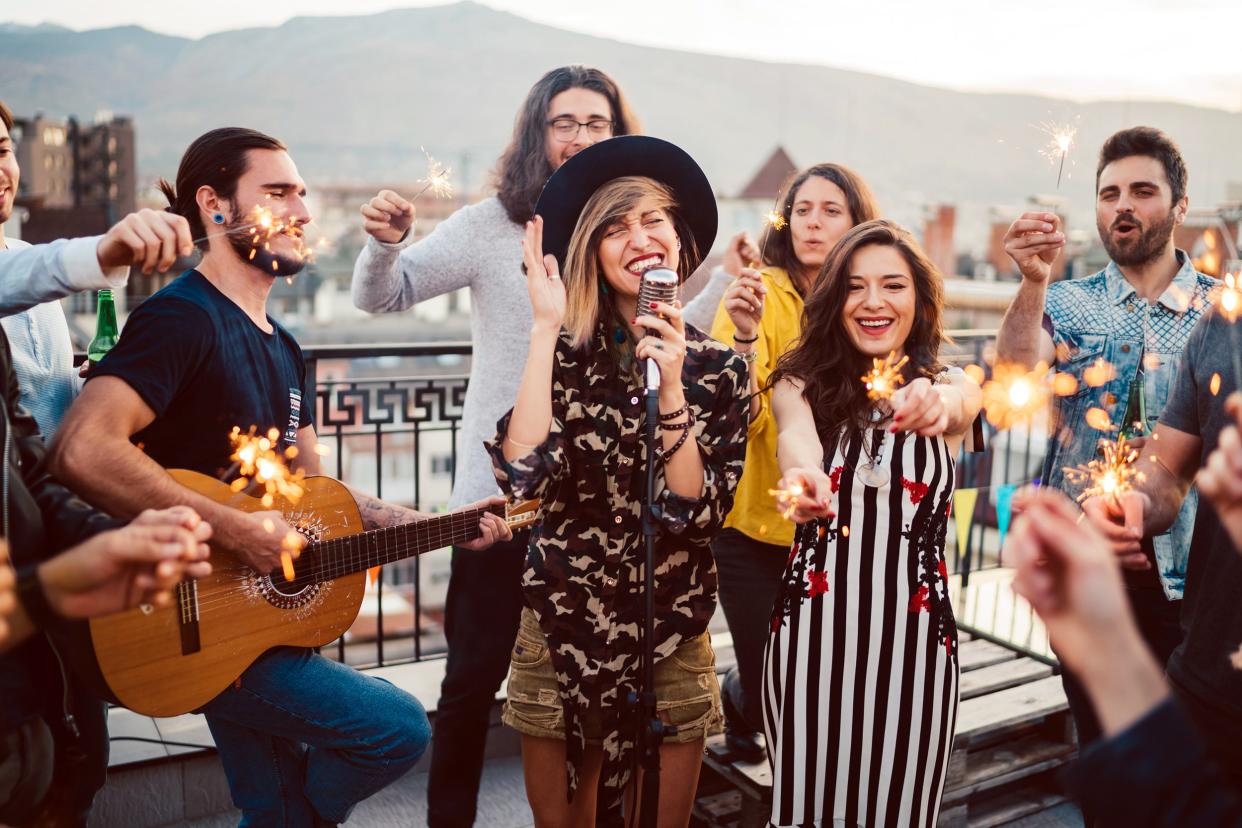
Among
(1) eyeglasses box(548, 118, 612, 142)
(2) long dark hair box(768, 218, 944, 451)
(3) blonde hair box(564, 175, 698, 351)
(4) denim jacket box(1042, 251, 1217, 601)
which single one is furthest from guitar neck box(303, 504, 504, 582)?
(4) denim jacket box(1042, 251, 1217, 601)

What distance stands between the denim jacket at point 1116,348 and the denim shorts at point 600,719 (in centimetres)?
129

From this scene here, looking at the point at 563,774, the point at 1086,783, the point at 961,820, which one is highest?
the point at 1086,783

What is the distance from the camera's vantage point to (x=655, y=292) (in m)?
1.95

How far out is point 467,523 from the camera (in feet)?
8.30

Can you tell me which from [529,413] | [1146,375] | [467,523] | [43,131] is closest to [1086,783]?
[529,413]

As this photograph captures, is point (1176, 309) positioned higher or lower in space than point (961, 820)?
higher

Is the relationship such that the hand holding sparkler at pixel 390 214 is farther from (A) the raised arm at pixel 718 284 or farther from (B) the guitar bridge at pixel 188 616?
(B) the guitar bridge at pixel 188 616

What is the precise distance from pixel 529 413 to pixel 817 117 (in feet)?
222

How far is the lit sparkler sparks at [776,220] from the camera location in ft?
9.97

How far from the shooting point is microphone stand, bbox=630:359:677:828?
188cm

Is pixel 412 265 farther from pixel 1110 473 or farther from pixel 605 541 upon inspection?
pixel 1110 473

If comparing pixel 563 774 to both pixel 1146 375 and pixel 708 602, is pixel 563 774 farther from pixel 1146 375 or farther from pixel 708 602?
pixel 1146 375

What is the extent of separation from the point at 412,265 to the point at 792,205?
4.12 feet

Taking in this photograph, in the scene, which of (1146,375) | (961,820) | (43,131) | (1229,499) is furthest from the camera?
(43,131)
